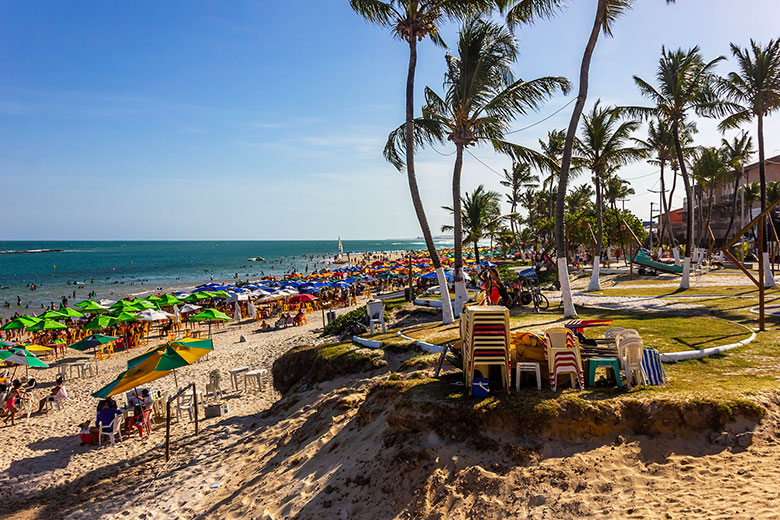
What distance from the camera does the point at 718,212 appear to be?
5238cm

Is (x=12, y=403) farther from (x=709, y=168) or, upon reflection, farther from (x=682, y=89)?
(x=709, y=168)

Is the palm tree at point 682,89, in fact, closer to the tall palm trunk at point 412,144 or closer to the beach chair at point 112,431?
the tall palm trunk at point 412,144

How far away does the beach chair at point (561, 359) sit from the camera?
653 cm

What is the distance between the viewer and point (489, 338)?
21.6ft

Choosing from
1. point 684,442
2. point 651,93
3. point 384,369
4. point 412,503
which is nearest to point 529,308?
point 384,369

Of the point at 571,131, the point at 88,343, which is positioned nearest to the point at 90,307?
the point at 88,343

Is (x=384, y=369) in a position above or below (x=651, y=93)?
below

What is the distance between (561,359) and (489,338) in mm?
1081

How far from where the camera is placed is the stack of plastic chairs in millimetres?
6551

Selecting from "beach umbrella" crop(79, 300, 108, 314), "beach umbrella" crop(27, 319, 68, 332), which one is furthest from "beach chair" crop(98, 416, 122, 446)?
"beach umbrella" crop(79, 300, 108, 314)

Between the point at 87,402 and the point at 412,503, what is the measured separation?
1413 cm

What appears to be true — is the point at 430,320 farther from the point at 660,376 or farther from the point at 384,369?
the point at 660,376

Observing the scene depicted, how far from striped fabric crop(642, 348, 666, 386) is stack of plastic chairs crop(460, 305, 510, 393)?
2.03m

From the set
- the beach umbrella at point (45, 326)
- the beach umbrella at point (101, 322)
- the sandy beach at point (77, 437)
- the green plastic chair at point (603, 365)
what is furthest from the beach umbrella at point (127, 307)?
the green plastic chair at point (603, 365)
